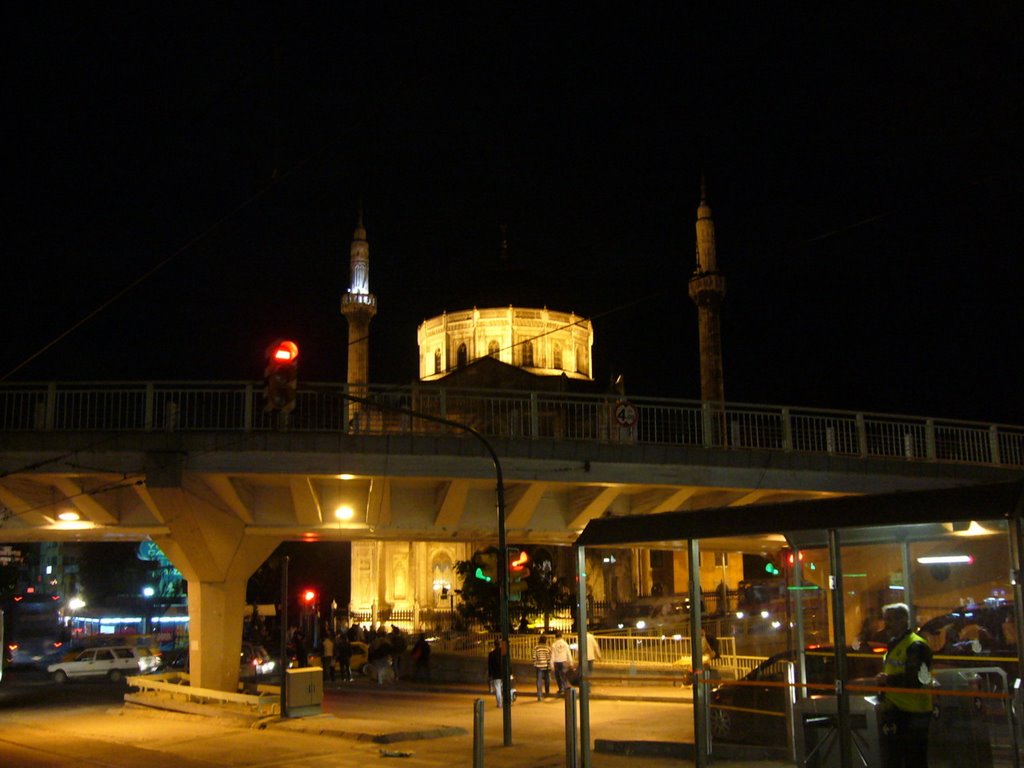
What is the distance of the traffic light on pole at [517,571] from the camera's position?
1853 cm

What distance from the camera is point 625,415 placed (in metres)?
23.3

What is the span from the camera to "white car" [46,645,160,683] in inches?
1580

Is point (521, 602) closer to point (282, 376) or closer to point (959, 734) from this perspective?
point (282, 376)

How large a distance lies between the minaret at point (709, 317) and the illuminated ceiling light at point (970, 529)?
136ft

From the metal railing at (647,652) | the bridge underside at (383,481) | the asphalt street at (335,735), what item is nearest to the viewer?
the asphalt street at (335,735)

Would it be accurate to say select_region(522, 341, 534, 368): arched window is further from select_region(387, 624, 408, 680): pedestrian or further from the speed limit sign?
the speed limit sign

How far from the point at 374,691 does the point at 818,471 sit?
47.0 ft

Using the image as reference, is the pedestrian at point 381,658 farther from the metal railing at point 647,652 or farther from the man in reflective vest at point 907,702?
the man in reflective vest at point 907,702


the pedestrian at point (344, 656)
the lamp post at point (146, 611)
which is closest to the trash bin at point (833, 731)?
the pedestrian at point (344, 656)

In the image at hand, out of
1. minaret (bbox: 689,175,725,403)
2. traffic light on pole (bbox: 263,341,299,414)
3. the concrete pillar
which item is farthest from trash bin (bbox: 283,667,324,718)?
minaret (bbox: 689,175,725,403)

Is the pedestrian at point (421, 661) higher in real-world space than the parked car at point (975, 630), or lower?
lower

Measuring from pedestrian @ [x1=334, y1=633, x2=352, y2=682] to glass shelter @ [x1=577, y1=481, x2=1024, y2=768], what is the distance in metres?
21.1

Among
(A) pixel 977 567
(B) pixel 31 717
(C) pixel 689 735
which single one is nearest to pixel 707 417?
(C) pixel 689 735

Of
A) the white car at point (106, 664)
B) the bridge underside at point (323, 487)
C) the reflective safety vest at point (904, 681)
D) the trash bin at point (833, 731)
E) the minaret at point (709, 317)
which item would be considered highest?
the minaret at point (709, 317)
